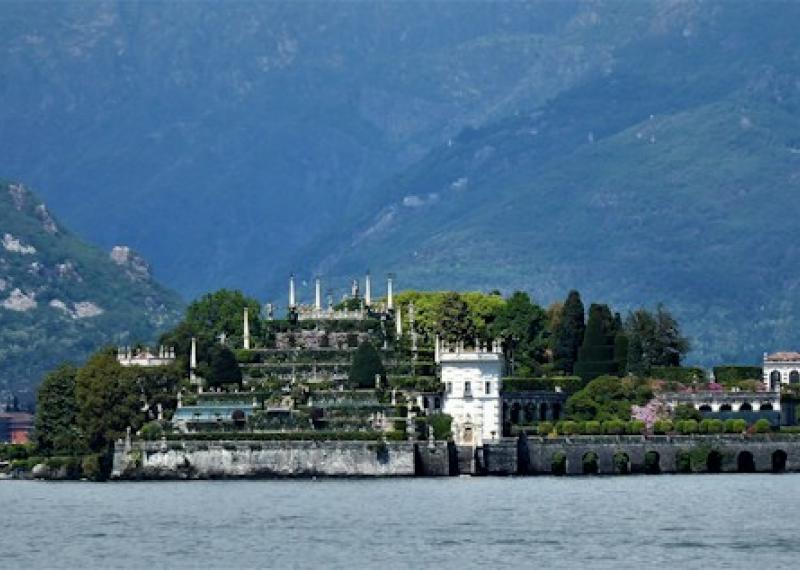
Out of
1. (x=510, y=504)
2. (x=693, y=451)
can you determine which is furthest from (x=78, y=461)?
(x=510, y=504)

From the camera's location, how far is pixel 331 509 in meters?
154

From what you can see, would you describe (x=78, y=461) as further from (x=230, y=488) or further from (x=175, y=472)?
(x=230, y=488)

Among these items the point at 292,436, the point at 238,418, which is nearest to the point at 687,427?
the point at 292,436

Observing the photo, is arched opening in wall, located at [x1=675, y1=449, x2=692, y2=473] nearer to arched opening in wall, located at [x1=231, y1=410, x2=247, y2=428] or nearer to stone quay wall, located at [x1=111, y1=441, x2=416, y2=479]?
stone quay wall, located at [x1=111, y1=441, x2=416, y2=479]

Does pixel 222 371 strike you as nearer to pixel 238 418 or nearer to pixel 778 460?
pixel 238 418

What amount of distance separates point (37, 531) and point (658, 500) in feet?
100.0

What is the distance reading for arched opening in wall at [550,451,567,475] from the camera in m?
193

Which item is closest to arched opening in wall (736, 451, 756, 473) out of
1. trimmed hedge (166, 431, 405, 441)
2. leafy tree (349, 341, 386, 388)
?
trimmed hedge (166, 431, 405, 441)

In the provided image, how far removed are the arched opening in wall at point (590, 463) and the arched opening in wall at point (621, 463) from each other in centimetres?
95

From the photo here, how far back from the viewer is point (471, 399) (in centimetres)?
19850

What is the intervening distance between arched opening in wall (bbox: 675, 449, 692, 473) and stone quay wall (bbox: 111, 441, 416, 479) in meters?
15.0

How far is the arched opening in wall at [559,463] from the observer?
193250 mm

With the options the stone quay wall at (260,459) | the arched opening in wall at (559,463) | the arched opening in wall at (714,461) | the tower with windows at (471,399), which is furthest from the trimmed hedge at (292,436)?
the arched opening in wall at (714,461)

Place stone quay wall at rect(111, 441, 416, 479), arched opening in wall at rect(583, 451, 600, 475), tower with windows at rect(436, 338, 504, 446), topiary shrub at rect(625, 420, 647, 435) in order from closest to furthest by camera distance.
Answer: stone quay wall at rect(111, 441, 416, 479) < arched opening in wall at rect(583, 451, 600, 475) < topiary shrub at rect(625, 420, 647, 435) < tower with windows at rect(436, 338, 504, 446)
